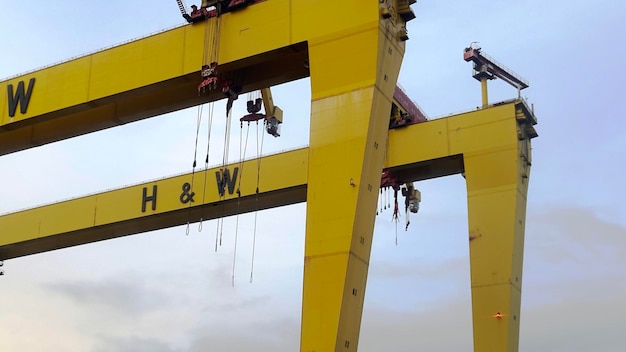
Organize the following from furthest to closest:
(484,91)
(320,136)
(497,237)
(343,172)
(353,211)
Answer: (484,91)
(497,237)
(320,136)
(343,172)
(353,211)

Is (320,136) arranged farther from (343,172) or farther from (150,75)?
(150,75)

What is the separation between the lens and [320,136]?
1328 centimetres

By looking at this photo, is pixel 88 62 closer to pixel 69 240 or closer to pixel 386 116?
pixel 386 116

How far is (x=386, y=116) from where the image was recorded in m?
13.5

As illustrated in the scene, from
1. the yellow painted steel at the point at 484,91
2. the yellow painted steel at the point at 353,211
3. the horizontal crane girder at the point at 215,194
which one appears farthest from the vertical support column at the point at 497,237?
the yellow painted steel at the point at 484,91

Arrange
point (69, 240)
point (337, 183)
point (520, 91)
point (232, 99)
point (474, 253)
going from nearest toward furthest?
1. point (337, 183)
2. point (232, 99)
3. point (474, 253)
4. point (520, 91)
5. point (69, 240)

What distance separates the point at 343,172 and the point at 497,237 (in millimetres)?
6531

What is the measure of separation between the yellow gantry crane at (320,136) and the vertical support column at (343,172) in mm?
19

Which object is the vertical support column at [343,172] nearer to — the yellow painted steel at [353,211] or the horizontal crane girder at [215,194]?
the yellow painted steel at [353,211]

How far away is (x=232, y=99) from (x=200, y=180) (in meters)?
6.32

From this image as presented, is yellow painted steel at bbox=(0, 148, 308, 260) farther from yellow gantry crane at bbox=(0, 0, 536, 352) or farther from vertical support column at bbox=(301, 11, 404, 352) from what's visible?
vertical support column at bbox=(301, 11, 404, 352)

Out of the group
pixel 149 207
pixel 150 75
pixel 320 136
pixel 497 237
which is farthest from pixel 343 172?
pixel 149 207

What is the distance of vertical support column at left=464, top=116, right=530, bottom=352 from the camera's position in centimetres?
1767

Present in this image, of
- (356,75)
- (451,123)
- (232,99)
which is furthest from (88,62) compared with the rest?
(451,123)
